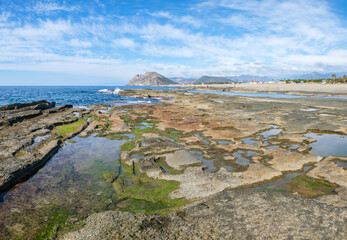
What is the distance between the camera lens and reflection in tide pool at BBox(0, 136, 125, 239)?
8.81 m

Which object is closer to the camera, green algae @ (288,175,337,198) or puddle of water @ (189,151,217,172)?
green algae @ (288,175,337,198)

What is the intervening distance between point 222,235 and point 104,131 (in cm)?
2096

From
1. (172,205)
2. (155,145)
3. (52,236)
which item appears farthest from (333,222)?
(155,145)

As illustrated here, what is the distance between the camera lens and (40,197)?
10766 millimetres

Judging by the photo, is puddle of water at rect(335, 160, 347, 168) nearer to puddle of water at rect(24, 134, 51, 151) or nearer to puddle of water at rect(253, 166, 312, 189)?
puddle of water at rect(253, 166, 312, 189)

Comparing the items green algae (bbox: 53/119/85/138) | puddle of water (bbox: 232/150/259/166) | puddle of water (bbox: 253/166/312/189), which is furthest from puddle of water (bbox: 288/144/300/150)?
green algae (bbox: 53/119/85/138)

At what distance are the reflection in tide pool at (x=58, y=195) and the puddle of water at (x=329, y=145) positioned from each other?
17232 millimetres

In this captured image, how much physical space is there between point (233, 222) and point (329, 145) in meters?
16.9

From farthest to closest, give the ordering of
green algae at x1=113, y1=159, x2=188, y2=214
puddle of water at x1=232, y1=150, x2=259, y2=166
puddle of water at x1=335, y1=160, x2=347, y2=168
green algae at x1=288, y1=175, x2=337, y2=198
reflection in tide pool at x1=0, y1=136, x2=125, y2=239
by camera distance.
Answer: puddle of water at x1=232, y1=150, x2=259, y2=166
puddle of water at x1=335, y1=160, x2=347, y2=168
green algae at x1=288, y1=175, x2=337, y2=198
green algae at x1=113, y1=159, x2=188, y2=214
reflection in tide pool at x1=0, y1=136, x2=125, y2=239

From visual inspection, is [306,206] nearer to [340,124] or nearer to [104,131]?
[104,131]

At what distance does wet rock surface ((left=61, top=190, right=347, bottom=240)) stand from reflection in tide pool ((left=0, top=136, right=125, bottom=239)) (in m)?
1.70

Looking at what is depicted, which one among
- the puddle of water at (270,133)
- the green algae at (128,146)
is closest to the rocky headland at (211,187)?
the green algae at (128,146)

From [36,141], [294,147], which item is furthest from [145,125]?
[294,147]

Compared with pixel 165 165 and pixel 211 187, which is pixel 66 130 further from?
pixel 211 187
